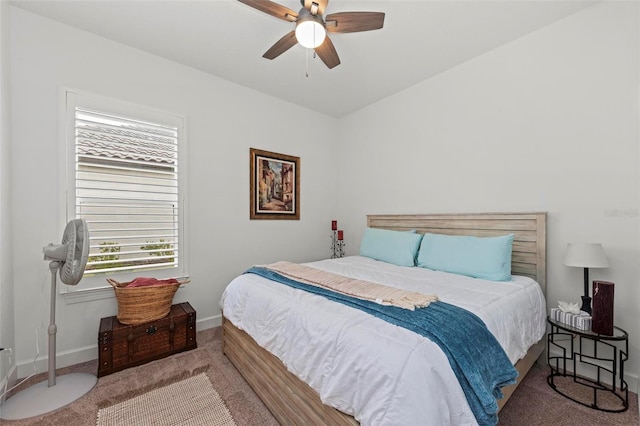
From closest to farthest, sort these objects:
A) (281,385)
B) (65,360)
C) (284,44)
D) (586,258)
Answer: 1. (281,385)
2. (586,258)
3. (284,44)
4. (65,360)

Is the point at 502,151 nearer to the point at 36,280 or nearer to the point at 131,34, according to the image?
the point at 131,34

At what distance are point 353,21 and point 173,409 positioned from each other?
2898mm

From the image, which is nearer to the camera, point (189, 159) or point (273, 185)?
point (189, 159)

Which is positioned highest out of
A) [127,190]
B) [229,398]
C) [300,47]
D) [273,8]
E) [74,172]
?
[300,47]

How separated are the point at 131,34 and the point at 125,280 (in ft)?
7.53

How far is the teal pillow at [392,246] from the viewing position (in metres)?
2.97

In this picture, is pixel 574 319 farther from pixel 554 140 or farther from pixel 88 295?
pixel 88 295

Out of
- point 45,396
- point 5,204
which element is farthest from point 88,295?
point 5,204

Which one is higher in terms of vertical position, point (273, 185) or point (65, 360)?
point (273, 185)

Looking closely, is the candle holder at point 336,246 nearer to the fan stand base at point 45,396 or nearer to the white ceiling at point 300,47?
the white ceiling at point 300,47

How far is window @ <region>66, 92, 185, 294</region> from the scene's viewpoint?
2.45 m

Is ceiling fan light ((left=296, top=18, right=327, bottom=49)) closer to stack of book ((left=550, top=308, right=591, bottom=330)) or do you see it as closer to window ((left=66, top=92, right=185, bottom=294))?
window ((left=66, top=92, right=185, bottom=294))

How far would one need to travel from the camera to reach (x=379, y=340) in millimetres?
1247

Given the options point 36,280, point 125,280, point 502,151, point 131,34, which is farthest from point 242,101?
point 502,151
